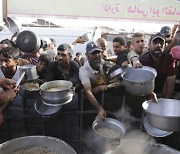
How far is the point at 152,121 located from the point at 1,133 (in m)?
2.34

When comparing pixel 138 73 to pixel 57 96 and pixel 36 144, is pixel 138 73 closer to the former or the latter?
pixel 57 96

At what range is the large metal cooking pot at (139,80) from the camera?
9.13ft

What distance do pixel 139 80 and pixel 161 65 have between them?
0.71m

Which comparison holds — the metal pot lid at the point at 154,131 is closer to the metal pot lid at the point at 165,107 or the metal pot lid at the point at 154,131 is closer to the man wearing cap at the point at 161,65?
the metal pot lid at the point at 165,107

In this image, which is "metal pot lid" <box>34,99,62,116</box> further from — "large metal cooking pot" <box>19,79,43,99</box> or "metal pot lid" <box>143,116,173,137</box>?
"metal pot lid" <box>143,116,173,137</box>

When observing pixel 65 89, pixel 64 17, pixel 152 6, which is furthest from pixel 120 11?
pixel 65 89

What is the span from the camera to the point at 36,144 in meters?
2.57

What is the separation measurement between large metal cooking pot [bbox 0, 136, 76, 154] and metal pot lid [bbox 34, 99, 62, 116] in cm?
60

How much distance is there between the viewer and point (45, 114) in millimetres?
3143

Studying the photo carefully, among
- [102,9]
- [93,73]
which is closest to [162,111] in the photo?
[93,73]

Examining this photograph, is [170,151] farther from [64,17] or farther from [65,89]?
[64,17]

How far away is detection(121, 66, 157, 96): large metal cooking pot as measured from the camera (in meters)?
2.78

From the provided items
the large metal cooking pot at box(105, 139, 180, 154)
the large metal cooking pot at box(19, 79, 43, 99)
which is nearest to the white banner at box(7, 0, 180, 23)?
the large metal cooking pot at box(19, 79, 43, 99)

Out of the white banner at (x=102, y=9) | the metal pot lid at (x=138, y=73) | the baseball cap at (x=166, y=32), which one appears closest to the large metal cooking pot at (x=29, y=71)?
the white banner at (x=102, y=9)
